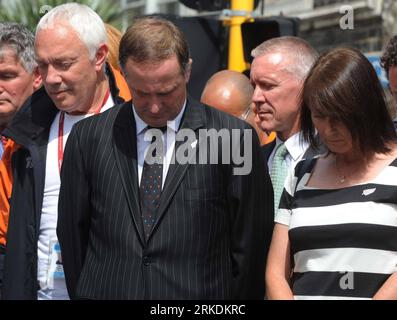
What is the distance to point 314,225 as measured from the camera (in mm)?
4074

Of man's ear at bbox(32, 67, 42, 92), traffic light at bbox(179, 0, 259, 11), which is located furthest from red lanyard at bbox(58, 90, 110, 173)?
traffic light at bbox(179, 0, 259, 11)

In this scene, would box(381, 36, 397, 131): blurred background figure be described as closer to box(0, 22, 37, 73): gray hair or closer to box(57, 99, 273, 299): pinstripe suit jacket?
box(57, 99, 273, 299): pinstripe suit jacket

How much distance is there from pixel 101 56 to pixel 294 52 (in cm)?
95

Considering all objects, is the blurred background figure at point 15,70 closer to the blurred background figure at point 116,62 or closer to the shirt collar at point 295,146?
the blurred background figure at point 116,62

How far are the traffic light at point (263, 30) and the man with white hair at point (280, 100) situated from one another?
2.19m

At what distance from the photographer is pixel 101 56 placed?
206 inches

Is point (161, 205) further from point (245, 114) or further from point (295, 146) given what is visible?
point (245, 114)

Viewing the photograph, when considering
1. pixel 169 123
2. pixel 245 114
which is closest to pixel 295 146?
pixel 169 123

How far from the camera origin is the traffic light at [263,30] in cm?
726

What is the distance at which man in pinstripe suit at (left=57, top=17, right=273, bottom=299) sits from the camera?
4332mm

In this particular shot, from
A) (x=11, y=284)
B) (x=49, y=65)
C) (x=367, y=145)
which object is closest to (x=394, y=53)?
(x=367, y=145)

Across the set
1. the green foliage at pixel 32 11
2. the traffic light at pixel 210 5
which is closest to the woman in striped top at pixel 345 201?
the traffic light at pixel 210 5

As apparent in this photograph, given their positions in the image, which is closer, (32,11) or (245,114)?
(245,114)
